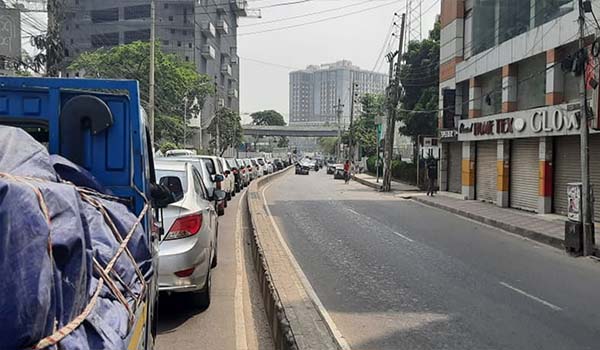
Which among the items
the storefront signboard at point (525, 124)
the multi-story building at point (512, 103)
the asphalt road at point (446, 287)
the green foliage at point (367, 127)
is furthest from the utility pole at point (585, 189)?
the green foliage at point (367, 127)

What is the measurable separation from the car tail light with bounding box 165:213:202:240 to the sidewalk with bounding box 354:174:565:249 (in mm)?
10103

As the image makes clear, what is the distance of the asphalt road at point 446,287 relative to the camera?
655 centimetres

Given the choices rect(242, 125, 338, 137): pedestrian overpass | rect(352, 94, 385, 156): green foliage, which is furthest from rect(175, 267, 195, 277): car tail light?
rect(242, 125, 338, 137): pedestrian overpass

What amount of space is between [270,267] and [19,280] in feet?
23.0

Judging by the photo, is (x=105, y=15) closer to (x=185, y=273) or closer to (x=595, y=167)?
(x=595, y=167)

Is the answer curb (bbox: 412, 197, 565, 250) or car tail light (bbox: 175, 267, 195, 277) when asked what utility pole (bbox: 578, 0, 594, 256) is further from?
car tail light (bbox: 175, 267, 195, 277)

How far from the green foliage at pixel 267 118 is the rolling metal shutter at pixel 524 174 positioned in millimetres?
115376

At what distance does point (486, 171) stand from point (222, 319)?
21.8m

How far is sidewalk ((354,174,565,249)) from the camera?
15.4m

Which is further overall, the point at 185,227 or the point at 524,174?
the point at 524,174

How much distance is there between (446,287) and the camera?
29.7 feet

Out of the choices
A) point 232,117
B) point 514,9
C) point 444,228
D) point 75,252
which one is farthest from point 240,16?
point 75,252

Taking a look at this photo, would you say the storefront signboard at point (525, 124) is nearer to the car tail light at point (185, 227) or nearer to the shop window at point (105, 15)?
the car tail light at point (185, 227)

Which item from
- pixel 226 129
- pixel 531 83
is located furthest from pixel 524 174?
pixel 226 129
